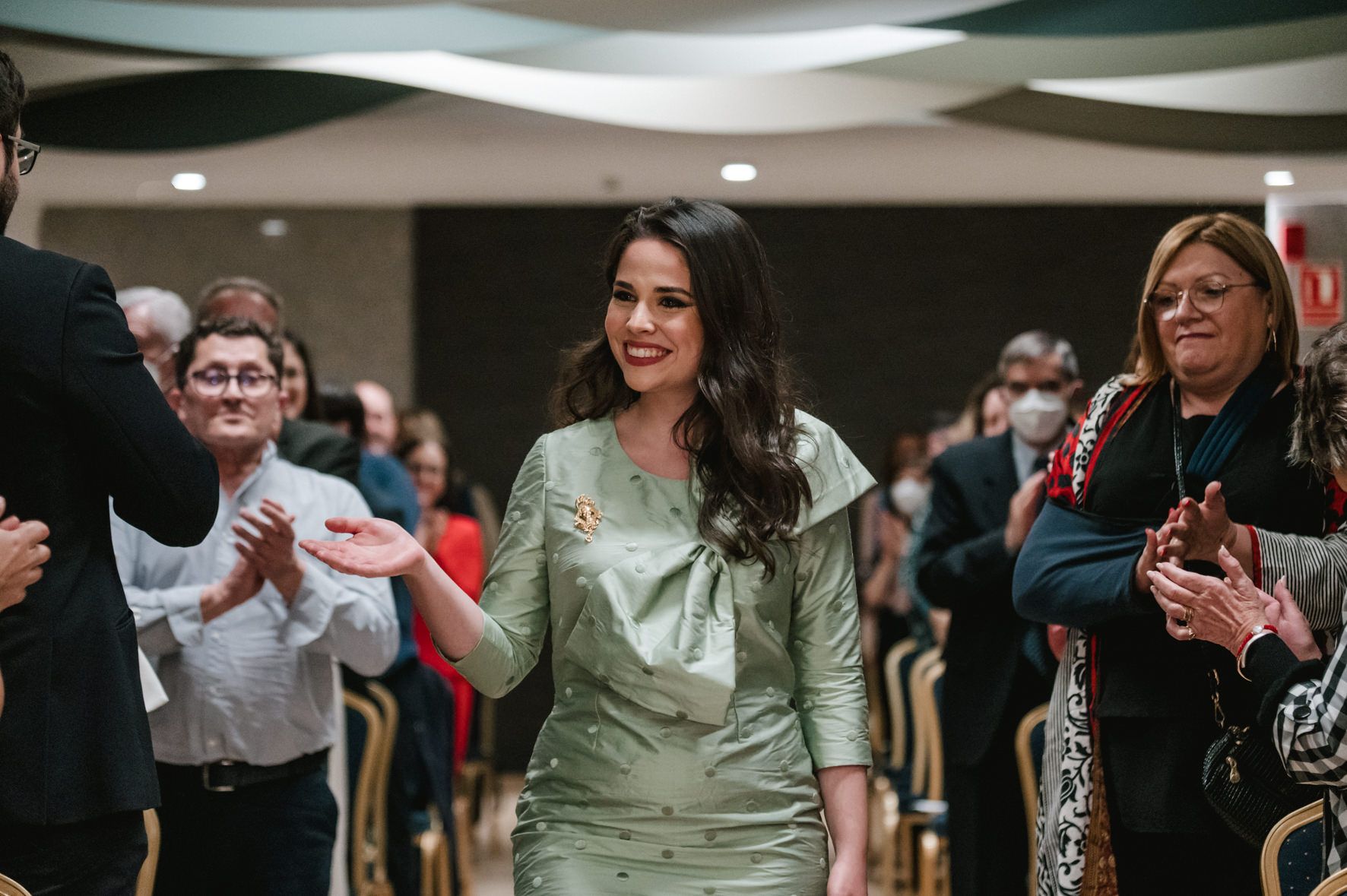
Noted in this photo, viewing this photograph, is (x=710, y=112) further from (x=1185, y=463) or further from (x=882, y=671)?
(x=1185, y=463)

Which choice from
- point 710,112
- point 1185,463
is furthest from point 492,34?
point 1185,463

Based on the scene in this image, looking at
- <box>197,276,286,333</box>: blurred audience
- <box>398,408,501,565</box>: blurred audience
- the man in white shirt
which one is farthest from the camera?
<box>398,408,501,565</box>: blurred audience

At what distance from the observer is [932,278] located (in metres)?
9.51

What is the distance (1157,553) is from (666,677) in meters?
0.84

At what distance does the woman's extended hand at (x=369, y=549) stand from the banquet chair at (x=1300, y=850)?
1351mm

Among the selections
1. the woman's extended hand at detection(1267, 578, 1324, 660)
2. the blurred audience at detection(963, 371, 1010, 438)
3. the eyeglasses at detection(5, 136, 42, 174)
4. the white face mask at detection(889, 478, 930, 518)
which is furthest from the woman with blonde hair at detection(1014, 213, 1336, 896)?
the white face mask at detection(889, 478, 930, 518)

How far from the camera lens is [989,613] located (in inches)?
158

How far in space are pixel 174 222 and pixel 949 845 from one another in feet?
22.2

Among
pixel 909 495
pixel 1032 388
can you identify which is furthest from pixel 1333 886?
pixel 909 495

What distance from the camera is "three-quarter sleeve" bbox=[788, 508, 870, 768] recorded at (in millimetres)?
2250

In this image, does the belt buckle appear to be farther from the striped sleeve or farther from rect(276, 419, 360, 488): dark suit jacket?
the striped sleeve

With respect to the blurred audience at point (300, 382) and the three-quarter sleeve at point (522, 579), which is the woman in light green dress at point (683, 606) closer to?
the three-quarter sleeve at point (522, 579)

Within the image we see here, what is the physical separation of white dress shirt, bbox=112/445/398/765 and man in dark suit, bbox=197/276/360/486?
2.10 feet

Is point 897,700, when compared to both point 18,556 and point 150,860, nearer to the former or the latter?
point 150,860
